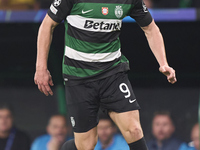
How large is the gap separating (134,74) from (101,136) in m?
1.51

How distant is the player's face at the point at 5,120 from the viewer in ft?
21.1

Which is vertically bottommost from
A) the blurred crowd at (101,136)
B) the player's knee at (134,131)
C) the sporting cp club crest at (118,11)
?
the blurred crowd at (101,136)

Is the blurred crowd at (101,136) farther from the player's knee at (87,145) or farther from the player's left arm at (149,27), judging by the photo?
the player's left arm at (149,27)

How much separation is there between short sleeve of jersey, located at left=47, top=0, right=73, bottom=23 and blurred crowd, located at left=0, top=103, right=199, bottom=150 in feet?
8.56

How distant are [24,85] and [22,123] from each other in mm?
603

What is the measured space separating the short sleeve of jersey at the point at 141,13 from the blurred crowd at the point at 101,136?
2.40 metres

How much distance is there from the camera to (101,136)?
6141mm

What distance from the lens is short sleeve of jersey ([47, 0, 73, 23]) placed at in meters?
3.74

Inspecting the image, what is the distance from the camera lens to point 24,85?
7.46m

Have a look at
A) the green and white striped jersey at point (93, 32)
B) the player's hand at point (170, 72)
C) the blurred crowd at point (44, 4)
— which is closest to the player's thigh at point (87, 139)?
the green and white striped jersey at point (93, 32)

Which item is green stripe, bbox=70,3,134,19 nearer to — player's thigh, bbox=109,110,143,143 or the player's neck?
player's thigh, bbox=109,110,143,143

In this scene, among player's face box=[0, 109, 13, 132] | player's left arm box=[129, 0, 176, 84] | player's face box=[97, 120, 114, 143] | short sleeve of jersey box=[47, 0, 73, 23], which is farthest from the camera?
player's face box=[0, 109, 13, 132]

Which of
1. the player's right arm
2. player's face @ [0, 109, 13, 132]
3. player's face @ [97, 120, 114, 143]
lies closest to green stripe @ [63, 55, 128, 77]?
the player's right arm

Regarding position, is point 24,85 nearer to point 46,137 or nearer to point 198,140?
point 46,137
